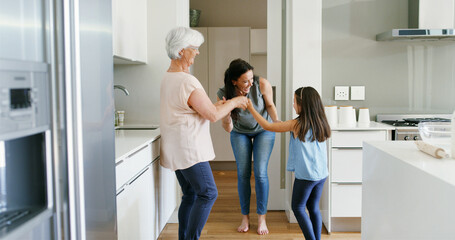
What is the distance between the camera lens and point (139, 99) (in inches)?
134

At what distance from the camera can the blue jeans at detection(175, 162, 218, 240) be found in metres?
2.41

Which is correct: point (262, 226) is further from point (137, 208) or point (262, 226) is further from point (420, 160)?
point (420, 160)

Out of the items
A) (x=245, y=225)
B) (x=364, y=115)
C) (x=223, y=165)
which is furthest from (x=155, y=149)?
(x=223, y=165)

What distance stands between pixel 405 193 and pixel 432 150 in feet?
0.71

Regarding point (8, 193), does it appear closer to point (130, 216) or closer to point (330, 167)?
point (130, 216)

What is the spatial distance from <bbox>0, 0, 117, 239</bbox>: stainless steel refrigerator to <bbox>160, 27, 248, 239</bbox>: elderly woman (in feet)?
2.87

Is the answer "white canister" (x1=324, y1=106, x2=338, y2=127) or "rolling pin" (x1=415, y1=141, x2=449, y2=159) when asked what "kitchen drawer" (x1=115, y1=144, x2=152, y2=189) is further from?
"white canister" (x1=324, y1=106, x2=338, y2=127)

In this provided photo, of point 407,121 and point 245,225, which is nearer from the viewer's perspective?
point 245,225

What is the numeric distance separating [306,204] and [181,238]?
0.80 meters

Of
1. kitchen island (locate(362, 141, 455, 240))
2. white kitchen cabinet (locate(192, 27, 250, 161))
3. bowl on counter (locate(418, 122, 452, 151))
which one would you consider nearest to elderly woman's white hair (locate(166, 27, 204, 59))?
kitchen island (locate(362, 141, 455, 240))

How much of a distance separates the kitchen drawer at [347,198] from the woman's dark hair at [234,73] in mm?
915

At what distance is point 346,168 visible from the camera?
316cm

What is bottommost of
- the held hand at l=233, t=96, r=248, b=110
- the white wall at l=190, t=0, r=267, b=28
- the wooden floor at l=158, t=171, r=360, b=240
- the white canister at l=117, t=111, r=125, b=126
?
the wooden floor at l=158, t=171, r=360, b=240

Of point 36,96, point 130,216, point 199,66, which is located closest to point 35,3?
point 36,96
